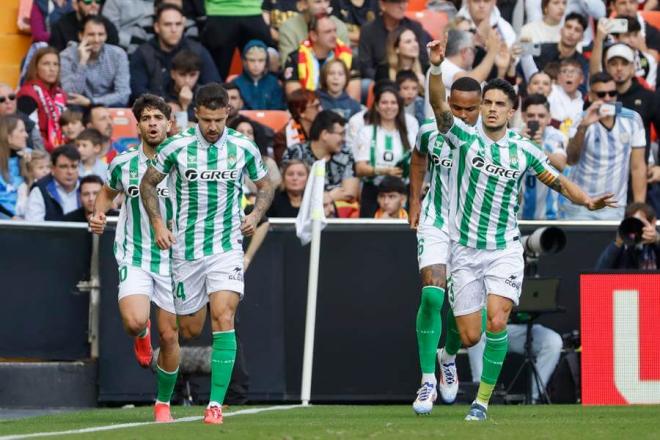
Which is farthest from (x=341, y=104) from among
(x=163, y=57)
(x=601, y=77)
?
(x=601, y=77)

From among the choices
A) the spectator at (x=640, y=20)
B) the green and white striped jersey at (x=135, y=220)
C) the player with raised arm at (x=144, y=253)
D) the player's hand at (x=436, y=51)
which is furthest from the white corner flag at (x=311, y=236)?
the spectator at (x=640, y=20)

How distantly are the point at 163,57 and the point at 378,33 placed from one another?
8.27 ft

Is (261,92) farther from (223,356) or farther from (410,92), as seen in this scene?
(223,356)

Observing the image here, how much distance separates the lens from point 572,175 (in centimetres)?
1734

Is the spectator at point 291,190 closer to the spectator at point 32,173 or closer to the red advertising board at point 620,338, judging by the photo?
the spectator at point 32,173

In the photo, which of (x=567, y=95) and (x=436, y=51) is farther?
(x=567, y=95)

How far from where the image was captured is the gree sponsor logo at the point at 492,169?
11.8m

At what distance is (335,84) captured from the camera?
18062mm

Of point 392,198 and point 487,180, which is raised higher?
point 487,180

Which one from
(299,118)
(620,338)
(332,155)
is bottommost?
(620,338)

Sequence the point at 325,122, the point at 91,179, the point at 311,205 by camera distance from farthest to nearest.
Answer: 1. the point at 325,122
2. the point at 91,179
3. the point at 311,205

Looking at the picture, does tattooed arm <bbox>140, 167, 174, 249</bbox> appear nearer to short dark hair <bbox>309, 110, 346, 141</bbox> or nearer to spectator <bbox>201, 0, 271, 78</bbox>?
short dark hair <bbox>309, 110, 346, 141</bbox>

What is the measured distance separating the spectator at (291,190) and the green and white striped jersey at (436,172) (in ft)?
15.3

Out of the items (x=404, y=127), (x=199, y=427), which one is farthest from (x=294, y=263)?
(x=199, y=427)
